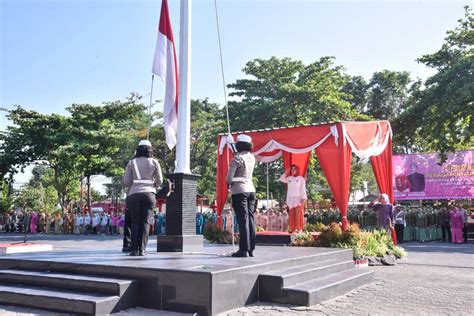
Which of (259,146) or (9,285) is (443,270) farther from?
(9,285)

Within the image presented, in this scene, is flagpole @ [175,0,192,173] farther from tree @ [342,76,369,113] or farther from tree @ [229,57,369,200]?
tree @ [342,76,369,113]

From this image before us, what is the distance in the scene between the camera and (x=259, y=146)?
1305 cm

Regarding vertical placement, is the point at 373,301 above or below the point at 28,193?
below

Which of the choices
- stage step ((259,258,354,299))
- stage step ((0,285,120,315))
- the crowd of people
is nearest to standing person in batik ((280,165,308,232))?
stage step ((259,258,354,299))

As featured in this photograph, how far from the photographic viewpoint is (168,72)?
868 cm

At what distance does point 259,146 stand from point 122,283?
28.2ft

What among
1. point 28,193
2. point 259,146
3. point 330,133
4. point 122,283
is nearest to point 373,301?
point 122,283

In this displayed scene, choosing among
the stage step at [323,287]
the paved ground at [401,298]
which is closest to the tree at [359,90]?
the paved ground at [401,298]

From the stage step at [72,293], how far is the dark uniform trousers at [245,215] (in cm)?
187

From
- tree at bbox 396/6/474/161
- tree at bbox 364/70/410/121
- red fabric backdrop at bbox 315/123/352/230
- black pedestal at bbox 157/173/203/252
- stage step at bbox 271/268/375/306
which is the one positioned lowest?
stage step at bbox 271/268/375/306

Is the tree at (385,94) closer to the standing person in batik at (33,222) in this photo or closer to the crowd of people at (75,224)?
the crowd of people at (75,224)

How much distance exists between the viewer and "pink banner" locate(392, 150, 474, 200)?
1964 centimetres

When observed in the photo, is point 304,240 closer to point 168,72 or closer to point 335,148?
point 335,148

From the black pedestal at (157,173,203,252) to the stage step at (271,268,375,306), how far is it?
253 cm
